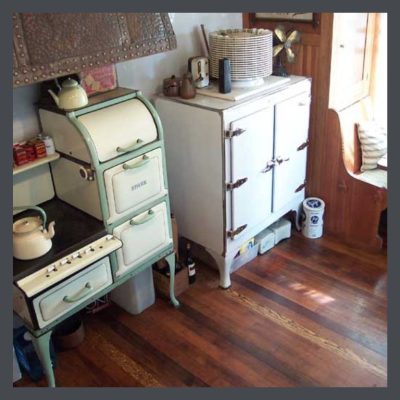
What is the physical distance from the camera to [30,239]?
1.88 meters

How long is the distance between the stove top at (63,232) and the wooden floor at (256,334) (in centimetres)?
68

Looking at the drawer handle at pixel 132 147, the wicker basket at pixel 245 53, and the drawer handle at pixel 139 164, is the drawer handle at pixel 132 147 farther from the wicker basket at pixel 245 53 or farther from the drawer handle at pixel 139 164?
the wicker basket at pixel 245 53

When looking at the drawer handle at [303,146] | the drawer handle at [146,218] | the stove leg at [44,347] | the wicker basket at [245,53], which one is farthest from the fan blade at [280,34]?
the stove leg at [44,347]

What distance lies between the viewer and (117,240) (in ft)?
6.87

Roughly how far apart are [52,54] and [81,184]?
59 cm

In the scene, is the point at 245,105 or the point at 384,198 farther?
the point at 384,198

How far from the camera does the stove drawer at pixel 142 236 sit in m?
2.18

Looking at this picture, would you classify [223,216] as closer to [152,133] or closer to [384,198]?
[152,133]

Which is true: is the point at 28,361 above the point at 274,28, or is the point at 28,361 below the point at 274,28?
below

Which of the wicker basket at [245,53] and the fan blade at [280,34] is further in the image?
the fan blade at [280,34]

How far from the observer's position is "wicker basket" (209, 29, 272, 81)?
98.9 inches

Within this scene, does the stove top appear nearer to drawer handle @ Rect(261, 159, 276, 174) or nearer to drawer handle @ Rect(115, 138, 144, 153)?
drawer handle @ Rect(115, 138, 144, 153)

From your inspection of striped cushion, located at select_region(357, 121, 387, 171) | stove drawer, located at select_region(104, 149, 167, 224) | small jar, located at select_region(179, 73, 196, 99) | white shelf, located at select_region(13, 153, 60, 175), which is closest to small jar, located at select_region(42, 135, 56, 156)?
white shelf, located at select_region(13, 153, 60, 175)

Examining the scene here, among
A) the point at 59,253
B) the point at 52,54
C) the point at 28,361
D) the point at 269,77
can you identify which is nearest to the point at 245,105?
the point at 269,77
